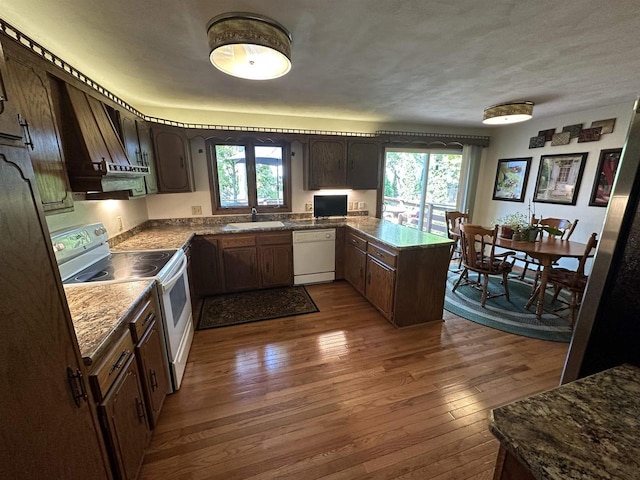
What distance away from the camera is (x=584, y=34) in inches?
64.7

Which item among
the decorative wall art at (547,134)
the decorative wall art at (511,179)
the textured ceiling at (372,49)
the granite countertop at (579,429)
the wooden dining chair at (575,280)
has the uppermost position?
the textured ceiling at (372,49)

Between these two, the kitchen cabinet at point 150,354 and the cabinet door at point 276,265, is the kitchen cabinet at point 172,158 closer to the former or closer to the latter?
the cabinet door at point 276,265

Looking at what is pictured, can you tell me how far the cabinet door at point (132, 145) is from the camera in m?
2.36

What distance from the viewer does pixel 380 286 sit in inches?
118

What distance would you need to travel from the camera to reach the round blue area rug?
2770 millimetres

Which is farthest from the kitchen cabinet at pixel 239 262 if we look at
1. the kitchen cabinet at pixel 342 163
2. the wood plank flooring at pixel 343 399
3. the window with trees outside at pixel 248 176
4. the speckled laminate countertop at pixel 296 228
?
the kitchen cabinet at pixel 342 163

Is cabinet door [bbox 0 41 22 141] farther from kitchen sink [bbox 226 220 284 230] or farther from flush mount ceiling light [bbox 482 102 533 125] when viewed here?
flush mount ceiling light [bbox 482 102 533 125]

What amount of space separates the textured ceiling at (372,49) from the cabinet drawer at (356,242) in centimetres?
166

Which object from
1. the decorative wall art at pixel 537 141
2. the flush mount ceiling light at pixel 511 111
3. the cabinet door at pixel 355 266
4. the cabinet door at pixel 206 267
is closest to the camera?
the flush mount ceiling light at pixel 511 111

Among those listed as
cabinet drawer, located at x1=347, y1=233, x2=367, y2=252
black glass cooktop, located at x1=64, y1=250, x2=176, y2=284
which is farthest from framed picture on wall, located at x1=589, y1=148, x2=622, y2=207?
black glass cooktop, located at x1=64, y1=250, x2=176, y2=284

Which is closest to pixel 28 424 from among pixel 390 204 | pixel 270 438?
pixel 270 438

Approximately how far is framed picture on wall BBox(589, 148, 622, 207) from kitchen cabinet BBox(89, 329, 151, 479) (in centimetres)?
513

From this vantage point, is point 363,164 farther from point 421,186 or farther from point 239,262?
point 239,262

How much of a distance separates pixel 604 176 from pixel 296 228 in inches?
161
